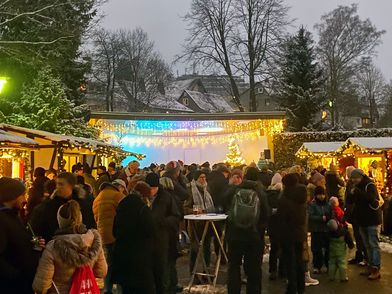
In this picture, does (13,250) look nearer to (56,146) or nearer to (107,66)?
(56,146)

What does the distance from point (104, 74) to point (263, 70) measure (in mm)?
15969

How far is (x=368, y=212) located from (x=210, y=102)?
191ft

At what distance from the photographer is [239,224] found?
21.4 feet

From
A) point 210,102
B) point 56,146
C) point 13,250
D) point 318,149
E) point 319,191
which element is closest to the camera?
point 13,250

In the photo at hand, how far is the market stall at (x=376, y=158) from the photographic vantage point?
1446cm

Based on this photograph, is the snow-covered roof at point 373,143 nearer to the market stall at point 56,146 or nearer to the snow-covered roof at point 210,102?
the market stall at point 56,146

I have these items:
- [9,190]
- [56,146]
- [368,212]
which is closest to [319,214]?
[368,212]

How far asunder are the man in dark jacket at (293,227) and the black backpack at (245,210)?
2.16ft

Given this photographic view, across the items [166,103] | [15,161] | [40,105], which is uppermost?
[166,103]

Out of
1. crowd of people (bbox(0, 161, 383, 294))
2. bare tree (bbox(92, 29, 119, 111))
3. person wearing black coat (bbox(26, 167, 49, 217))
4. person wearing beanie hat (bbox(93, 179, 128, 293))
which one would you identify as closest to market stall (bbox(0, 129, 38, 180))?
crowd of people (bbox(0, 161, 383, 294))

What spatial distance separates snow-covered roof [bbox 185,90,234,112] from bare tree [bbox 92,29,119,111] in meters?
15.9

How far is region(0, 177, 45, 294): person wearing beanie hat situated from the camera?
377cm

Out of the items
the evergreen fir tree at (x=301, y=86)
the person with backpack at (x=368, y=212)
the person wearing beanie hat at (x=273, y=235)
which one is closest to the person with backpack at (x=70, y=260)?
the person wearing beanie hat at (x=273, y=235)

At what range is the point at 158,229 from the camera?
6.40 m
